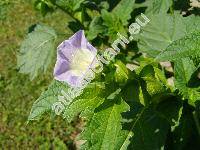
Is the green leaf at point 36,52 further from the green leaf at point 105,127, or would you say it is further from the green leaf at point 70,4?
the green leaf at point 105,127

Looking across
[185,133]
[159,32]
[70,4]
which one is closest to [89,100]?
[185,133]

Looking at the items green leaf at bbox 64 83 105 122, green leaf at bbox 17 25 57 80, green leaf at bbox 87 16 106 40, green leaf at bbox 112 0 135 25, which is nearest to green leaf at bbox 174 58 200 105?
green leaf at bbox 64 83 105 122

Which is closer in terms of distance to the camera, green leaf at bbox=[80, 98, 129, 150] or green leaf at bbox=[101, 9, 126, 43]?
green leaf at bbox=[80, 98, 129, 150]

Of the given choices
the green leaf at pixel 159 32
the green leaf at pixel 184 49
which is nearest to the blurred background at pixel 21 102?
the green leaf at pixel 159 32

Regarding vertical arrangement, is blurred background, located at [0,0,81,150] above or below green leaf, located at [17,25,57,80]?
below

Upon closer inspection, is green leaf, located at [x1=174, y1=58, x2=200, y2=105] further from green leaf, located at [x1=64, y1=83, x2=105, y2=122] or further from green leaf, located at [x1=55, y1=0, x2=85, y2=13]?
green leaf, located at [x1=55, y1=0, x2=85, y2=13]

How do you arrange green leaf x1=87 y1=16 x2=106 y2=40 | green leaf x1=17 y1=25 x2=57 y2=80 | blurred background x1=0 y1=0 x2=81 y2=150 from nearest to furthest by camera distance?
green leaf x1=87 y1=16 x2=106 y2=40 < green leaf x1=17 y1=25 x2=57 y2=80 < blurred background x1=0 y1=0 x2=81 y2=150
